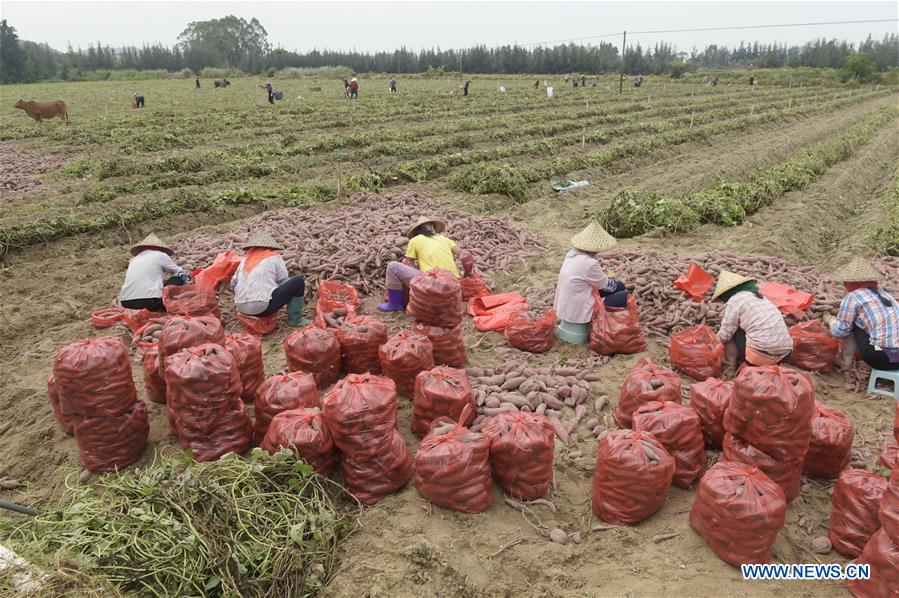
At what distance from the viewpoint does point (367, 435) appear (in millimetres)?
3496

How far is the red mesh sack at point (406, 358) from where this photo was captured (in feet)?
15.3

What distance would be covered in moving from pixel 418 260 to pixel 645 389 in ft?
10.0

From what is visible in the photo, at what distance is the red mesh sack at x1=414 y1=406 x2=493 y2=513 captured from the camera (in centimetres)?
339

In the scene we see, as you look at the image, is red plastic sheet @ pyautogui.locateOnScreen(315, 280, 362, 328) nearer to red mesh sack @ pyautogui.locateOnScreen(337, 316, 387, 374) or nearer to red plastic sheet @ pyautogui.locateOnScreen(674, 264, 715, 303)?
red mesh sack @ pyautogui.locateOnScreen(337, 316, 387, 374)

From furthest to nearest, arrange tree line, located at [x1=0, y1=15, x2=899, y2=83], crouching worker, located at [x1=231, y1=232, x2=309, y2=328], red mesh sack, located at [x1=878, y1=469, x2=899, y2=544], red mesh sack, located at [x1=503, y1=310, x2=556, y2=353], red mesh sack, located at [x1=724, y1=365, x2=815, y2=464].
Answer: tree line, located at [x1=0, y1=15, x2=899, y2=83]
crouching worker, located at [x1=231, y1=232, x2=309, y2=328]
red mesh sack, located at [x1=503, y1=310, x2=556, y2=353]
red mesh sack, located at [x1=724, y1=365, x2=815, y2=464]
red mesh sack, located at [x1=878, y1=469, x2=899, y2=544]

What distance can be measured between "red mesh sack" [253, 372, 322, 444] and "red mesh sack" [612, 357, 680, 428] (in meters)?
2.35

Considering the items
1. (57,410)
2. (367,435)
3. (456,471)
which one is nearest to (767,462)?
(456,471)

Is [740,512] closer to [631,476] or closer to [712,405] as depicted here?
[631,476]

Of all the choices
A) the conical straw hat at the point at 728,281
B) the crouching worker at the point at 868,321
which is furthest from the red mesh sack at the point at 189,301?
the crouching worker at the point at 868,321

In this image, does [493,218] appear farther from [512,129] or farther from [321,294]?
[512,129]

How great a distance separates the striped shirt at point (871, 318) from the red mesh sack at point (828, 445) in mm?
1591

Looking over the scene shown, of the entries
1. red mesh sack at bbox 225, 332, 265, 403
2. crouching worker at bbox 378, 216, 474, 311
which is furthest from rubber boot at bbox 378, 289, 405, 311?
red mesh sack at bbox 225, 332, 265, 403

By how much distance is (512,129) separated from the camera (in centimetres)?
1989

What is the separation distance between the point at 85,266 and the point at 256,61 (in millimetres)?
80730
